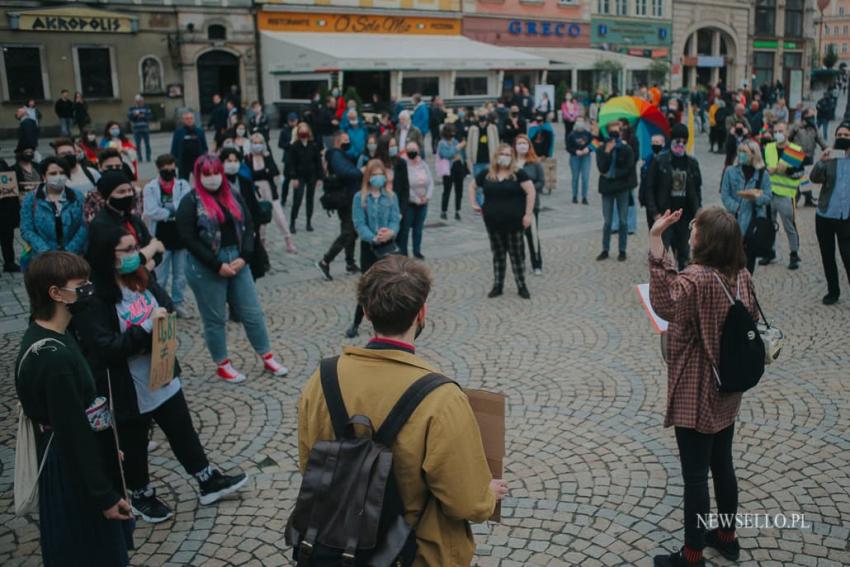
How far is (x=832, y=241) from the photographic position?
8227 millimetres

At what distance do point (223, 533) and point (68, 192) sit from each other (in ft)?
14.3

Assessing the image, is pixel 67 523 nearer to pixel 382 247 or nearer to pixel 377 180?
pixel 382 247

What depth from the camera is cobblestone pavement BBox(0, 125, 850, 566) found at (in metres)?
A: 4.31

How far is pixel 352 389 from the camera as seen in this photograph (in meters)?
2.45

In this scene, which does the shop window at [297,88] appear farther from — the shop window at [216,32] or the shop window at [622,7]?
the shop window at [622,7]

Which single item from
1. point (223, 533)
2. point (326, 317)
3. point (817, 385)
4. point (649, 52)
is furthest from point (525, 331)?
point (649, 52)

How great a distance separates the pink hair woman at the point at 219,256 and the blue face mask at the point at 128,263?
200 centimetres

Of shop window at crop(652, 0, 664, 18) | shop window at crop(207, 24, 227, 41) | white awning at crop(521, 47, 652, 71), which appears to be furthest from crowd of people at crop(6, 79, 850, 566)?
shop window at crop(652, 0, 664, 18)

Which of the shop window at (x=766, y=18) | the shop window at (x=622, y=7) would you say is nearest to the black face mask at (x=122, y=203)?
the shop window at (x=622, y=7)

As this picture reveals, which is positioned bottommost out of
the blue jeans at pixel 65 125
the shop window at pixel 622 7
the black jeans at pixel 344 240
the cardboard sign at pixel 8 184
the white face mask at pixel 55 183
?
the black jeans at pixel 344 240

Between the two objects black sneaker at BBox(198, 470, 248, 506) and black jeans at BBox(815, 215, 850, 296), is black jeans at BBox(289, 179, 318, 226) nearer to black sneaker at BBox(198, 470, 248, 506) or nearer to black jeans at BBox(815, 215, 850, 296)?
black jeans at BBox(815, 215, 850, 296)

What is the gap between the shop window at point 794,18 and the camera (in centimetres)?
5666

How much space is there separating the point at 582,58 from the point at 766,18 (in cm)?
2196

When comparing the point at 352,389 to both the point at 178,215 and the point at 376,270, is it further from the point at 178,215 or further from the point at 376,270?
the point at 178,215
